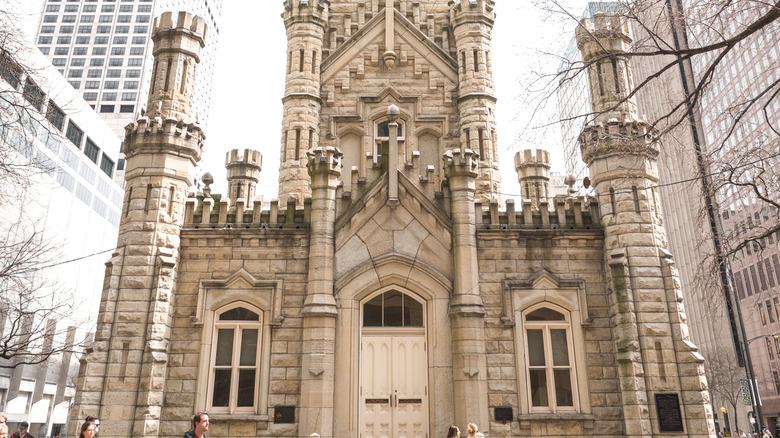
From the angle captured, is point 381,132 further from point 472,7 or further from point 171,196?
point 171,196

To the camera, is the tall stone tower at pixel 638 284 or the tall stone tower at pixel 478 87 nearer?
the tall stone tower at pixel 638 284

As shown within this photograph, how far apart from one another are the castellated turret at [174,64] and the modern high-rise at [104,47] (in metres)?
104

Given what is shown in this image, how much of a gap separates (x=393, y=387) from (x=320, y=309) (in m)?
2.68

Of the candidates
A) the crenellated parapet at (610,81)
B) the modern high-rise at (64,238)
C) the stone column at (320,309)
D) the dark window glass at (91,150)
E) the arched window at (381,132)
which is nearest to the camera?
the stone column at (320,309)

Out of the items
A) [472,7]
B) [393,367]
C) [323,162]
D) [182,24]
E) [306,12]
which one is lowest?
[393,367]

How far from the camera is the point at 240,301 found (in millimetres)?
14289

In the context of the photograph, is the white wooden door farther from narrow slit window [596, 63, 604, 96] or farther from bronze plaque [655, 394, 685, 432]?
narrow slit window [596, 63, 604, 96]

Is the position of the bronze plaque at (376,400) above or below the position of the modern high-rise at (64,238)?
below

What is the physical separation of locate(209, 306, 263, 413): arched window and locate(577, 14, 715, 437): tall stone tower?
910 centimetres

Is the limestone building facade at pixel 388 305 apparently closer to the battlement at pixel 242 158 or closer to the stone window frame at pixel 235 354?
the stone window frame at pixel 235 354

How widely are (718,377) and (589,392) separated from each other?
46.2 m

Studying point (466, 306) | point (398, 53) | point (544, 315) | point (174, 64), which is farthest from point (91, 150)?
point (544, 315)

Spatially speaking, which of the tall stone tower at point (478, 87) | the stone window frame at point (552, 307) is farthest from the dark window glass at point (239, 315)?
the tall stone tower at point (478, 87)

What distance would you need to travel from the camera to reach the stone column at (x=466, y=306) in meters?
13.0
